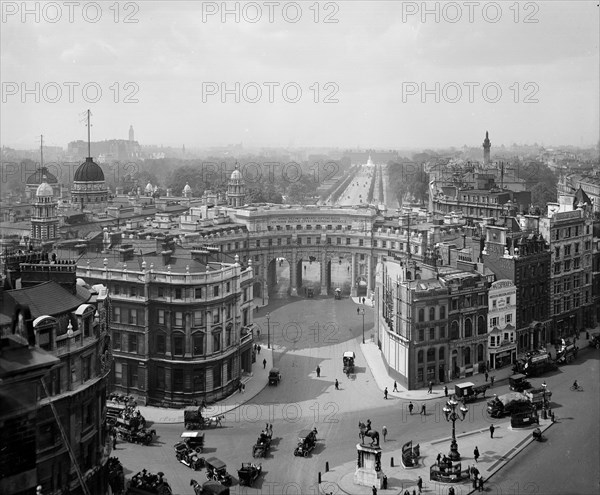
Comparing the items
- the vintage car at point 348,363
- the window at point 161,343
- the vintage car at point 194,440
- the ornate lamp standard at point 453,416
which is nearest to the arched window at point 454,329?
the ornate lamp standard at point 453,416

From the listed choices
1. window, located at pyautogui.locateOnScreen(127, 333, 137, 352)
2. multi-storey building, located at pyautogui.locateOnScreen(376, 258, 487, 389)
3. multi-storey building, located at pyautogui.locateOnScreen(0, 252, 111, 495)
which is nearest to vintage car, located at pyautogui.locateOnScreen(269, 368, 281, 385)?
multi-storey building, located at pyautogui.locateOnScreen(376, 258, 487, 389)

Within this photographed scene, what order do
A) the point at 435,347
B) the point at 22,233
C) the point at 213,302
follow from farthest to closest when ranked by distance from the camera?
1. the point at 22,233
2. the point at 435,347
3. the point at 213,302

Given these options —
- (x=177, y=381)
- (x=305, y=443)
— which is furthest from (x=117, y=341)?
(x=305, y=443)

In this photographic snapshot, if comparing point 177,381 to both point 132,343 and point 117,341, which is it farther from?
point 117,341

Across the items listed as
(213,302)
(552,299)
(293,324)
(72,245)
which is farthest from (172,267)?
(552,299)

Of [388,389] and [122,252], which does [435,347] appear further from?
[122,252]

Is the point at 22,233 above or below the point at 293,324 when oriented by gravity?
above

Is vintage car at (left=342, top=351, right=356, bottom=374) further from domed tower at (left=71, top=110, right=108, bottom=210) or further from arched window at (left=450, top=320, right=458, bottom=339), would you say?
domed tower at (left=71, top=110, right=108, bottom=210)
